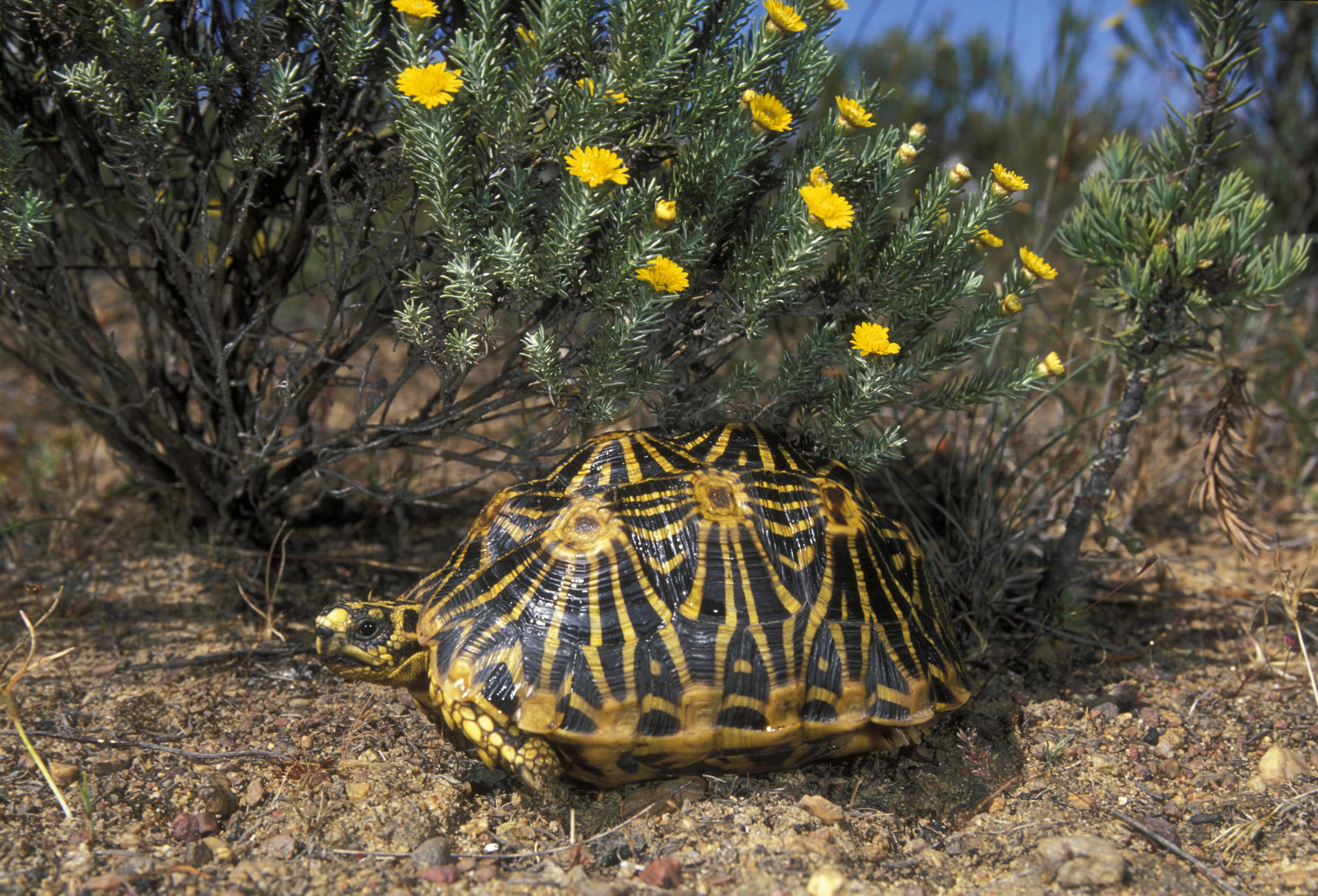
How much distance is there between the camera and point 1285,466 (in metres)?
4.61

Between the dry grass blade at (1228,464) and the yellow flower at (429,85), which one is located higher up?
the yellow flower at (429,85)

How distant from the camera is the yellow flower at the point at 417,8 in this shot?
2127 millimetres

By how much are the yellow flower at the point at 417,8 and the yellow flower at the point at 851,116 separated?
1.10m

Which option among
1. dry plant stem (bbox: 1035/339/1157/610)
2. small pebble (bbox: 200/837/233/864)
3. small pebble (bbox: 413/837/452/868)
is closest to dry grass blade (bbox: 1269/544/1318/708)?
dry plant stem (bbox: 1035/339/1157/610)

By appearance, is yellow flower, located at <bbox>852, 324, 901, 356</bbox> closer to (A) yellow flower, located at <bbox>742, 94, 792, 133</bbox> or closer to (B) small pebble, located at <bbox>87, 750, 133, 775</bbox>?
(A) yellow flower, located at <bbox>742, 94, 792, 133</bbox>

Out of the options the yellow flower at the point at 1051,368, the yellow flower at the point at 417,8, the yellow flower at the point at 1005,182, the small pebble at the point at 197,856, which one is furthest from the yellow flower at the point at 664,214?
the small pebble at the point at 197,856

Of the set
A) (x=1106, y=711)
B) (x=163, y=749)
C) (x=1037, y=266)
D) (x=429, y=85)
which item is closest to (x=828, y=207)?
(x=1037, y=266)

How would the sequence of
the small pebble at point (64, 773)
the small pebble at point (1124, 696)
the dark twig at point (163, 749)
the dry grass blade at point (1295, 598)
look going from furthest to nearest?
the small pebble at point (1124, 696) → the dry grass blade at point (1295, 598) → the dark twig at point (163, 749) → the small pebble at point (64, 773)

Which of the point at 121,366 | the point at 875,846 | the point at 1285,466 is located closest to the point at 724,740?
the point at 875,846

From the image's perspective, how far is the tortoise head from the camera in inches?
98.7

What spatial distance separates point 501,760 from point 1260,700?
2621mm

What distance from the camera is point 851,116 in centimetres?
245

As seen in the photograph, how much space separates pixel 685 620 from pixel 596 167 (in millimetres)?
1238

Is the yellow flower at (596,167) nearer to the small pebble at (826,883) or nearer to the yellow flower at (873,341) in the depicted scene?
the yellow flower at (873,341)
